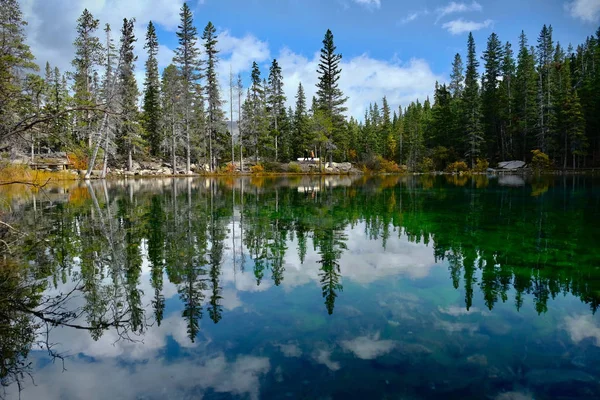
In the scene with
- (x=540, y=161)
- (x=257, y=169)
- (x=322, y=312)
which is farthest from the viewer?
(x=257, y=169)

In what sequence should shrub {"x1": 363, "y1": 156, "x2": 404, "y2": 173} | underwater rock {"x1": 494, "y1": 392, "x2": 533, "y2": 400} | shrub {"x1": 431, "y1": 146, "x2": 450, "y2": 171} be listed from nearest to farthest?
underwater rock {"x1": 494, "y1": 392, "x2": 533, "y2": 400}, shrub {"x1": 431, "y1": 146, "x2": 450, "y2": 171}, shrub {"x1": 363, "y1": 156, "x2": 404, "y2": 173}

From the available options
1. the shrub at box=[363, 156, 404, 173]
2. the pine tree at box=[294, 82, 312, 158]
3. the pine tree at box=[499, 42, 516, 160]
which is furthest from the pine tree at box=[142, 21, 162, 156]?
the pine tree at box=[499, 42, 516, 160]

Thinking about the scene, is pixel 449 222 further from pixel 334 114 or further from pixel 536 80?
pixel 536 80

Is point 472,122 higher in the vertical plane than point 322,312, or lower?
higher

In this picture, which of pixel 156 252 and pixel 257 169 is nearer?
pixel 156 252

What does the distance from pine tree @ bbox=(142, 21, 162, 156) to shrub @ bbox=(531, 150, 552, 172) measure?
161 feet

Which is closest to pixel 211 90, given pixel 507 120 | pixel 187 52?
pixel 187 52

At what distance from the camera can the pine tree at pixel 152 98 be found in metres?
51.2

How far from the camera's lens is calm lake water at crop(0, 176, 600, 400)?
3.71m

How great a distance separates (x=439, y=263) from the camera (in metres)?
7.88

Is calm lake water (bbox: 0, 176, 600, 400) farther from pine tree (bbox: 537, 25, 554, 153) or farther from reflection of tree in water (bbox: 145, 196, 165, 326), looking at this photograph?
pine tree (bbox: 537, 25, 554, 153)

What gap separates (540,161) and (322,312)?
56.3 m

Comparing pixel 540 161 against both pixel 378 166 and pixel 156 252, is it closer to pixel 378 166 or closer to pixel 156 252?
pixel 378 166

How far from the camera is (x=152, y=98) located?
2016 inches
